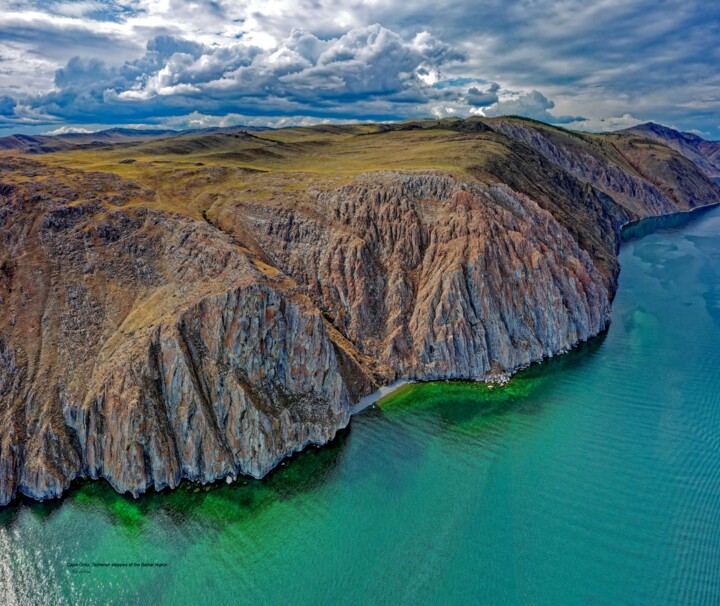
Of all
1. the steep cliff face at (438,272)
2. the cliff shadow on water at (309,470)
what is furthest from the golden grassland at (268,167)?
the cliff shadow on water at (309,470)

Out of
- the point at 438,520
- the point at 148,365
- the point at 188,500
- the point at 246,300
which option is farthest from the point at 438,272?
the point at 188,500

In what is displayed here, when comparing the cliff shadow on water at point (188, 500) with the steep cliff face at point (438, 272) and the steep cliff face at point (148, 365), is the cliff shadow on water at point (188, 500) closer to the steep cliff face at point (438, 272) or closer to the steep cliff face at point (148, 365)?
the steep cliff face at point (148, 365)

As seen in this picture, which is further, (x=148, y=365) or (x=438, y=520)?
(x=148, y=365)

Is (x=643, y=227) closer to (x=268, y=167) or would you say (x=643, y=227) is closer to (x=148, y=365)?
(x=268, y=167)

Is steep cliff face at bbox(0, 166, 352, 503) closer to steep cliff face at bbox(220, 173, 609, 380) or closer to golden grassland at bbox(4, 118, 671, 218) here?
steep cliff face at bbox(220, 173, 609, 380)

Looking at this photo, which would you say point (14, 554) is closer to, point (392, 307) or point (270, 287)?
point (270, 287)

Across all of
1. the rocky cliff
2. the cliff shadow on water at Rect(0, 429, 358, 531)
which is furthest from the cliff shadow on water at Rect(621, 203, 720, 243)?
the cliff shadow on water at Rect(0, 429, 358, 531)

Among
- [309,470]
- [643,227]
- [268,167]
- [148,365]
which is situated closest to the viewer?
[309,470]

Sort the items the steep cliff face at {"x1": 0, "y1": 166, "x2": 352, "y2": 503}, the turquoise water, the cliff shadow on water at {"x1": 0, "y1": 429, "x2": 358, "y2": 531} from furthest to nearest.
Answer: the steep cliff face at {"x1": 0, "y1": 166, "x2": 352, "y2": 503}
the cliff shadow on water at {"x1": 0, "y1": 429, "x2": 358, "y2": 531}
the turquoise water
